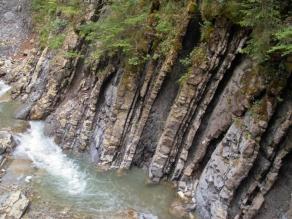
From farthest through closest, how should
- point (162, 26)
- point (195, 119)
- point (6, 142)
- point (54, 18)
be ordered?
point (54, 18) < point (6, 142) < point (162, 26) < point (195, 119)

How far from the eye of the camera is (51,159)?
46.9 feet

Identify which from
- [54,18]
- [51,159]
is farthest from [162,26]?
[54,18]

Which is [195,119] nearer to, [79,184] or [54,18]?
[79,184]

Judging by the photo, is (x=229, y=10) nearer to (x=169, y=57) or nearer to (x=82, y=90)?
(x=169, y=57)

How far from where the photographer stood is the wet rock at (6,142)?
1414 cm

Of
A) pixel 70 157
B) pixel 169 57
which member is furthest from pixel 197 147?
pixel 70 157

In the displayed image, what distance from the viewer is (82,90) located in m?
16.4

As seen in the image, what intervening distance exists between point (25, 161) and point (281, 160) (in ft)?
30.8

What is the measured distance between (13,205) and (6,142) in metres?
4.03

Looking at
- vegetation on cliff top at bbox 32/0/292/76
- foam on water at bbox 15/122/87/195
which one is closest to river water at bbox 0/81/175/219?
foam on water at bbox 15/122/87/195

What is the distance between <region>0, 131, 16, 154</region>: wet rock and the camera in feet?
46.4

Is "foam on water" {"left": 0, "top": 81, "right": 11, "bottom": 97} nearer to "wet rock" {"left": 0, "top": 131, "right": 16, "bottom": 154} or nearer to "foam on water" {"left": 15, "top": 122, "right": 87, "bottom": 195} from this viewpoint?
"foam on water" {"left": 15, "top": 122, "right": 87, "bottom": 195}

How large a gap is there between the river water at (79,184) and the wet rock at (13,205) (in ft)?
1.20

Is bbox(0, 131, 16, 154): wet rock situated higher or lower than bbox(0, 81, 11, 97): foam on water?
higher
